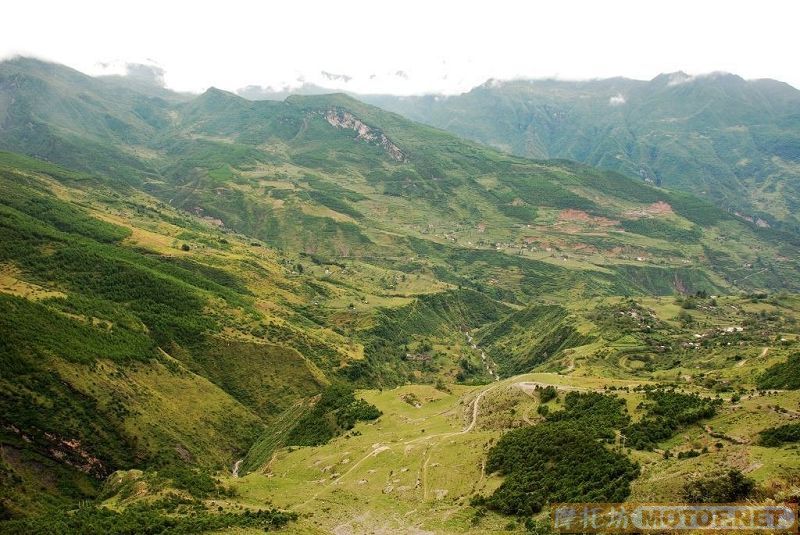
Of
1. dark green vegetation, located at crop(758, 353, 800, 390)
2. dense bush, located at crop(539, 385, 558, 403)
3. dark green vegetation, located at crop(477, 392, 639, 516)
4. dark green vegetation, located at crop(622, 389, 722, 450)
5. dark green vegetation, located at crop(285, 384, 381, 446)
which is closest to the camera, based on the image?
dark green vegetation, located at crop(477, 392, 639, 516)

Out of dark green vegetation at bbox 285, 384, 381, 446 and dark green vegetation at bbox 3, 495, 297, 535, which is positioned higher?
dark green vegetation at bbox 3, 495, 297, 535

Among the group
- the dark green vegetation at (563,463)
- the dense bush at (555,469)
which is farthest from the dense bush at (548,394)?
the dense bush at (555,469)

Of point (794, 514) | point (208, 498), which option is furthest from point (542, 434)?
point (208, 498)

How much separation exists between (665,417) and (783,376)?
38.3 metres

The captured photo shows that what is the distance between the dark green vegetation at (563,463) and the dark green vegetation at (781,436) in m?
16.0

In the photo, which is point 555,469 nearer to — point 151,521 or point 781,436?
point 781,436

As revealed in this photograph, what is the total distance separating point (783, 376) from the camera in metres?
107

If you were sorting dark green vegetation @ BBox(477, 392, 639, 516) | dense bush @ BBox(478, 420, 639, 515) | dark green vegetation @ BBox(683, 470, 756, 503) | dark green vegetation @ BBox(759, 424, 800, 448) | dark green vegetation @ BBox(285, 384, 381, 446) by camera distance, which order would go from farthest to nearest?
dark green vegetation @ BBox(285, 384, 381, 446) < dark green vegetation @ BBox(477, 392, 639, 516) < dense bush @ BBox(478, 420, 639, 515) < dark green vegetation @ BBox(759, 424, 800, 448) < dark green vegetation @ BBox(683, 470, 756, 503)

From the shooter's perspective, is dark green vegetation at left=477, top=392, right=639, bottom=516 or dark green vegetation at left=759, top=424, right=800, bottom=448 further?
dark green vegetation at left=477, top=392, right=639, bottom=516

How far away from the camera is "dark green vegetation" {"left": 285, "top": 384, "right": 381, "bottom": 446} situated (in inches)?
5359

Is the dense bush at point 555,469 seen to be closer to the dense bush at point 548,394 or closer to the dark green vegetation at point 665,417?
the dark green vegetation at point 665,417

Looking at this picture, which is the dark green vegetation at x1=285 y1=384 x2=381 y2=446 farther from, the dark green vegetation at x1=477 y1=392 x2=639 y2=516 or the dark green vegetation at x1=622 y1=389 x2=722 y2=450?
the dark green vegetation at x1=622 y1=389 x2=722 y2=450

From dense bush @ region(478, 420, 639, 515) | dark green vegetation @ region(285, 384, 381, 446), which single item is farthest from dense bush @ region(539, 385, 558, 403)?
dark green vegetation @ region(285, 384, 381, 446)

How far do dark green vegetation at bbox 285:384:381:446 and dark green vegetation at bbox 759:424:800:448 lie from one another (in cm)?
8304
